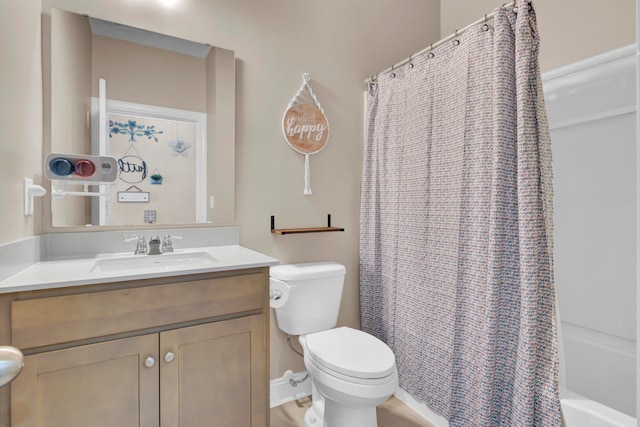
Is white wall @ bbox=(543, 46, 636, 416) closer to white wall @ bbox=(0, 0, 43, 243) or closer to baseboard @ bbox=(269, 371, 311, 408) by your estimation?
baseboard @ bbox=(269, 371, 311, 408)

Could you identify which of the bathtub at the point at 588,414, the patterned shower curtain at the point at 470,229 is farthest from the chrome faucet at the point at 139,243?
the bathtub at the point at 588,414

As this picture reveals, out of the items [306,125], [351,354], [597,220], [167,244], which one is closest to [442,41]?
[306,125]

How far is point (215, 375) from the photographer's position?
1228 millimetres

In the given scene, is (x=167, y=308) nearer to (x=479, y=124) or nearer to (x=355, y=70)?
(x=479, y=124)

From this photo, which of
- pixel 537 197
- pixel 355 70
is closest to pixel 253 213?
pixel 355 70

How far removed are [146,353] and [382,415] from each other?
1373mm

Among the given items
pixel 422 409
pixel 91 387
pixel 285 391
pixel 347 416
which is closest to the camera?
pixel 91 387

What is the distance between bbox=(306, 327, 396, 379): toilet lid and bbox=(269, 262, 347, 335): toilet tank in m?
0.14

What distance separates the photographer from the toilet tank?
1.77 m

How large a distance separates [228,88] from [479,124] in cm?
127

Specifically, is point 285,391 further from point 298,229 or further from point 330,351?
point 298,229

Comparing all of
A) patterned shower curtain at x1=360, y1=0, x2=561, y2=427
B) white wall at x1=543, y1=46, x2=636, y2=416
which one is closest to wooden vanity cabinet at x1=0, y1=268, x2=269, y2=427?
patterned shower curtain at x1=360, y1=0, x2=561, y2=427

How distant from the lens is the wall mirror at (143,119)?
1473mm

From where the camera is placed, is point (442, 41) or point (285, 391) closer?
point (442, 41)
